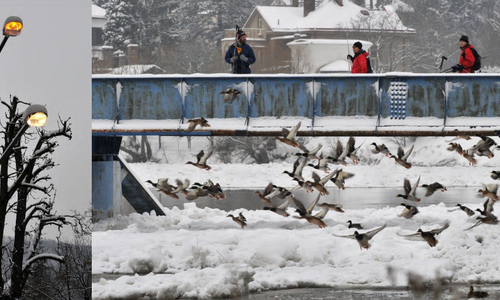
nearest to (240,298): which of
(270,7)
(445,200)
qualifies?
(445,200)

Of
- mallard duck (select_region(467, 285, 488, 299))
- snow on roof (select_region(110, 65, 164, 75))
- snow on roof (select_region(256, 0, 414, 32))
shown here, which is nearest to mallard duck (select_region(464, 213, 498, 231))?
mallard duck (select_region(467, 285, 488, 299))

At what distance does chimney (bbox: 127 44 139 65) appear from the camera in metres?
65.7

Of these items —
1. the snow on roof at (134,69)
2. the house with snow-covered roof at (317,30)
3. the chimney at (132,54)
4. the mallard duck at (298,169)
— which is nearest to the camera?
the mallard duck at (298,169)

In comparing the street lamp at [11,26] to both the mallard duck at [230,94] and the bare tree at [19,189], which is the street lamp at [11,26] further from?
the mallard duck at [230,94]

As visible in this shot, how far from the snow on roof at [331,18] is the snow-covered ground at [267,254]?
118 feet

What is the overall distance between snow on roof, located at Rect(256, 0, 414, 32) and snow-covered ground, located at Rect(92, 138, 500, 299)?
3607 cm

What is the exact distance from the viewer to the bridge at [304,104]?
80.4ft

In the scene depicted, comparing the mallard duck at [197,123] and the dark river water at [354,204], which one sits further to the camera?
the mallard duck at [197,123]

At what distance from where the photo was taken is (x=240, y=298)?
2253 cm

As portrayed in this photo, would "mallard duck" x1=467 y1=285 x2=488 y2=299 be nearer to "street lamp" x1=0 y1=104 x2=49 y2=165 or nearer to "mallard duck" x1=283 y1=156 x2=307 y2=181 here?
"mallard duck" x1=283 y1=156 x2=307 y2=181

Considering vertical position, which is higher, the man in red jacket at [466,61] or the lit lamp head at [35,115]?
the man in red jacket at [466,61]

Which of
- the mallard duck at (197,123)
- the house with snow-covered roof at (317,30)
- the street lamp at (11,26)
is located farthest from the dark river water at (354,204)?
the house with snow-covered roof at (317,30)

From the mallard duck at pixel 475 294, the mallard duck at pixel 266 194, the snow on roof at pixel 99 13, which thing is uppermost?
the snow on roof at pixel 99 13

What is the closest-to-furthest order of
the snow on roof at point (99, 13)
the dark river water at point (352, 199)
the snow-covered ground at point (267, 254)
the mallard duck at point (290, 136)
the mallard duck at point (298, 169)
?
the mallard duck at point (290, 136), the snow-covered ground at point (267, 254), the mallard duck at point (298, 169), the dark river water at point (352, 199), the snow on roof at point (99, 13)
